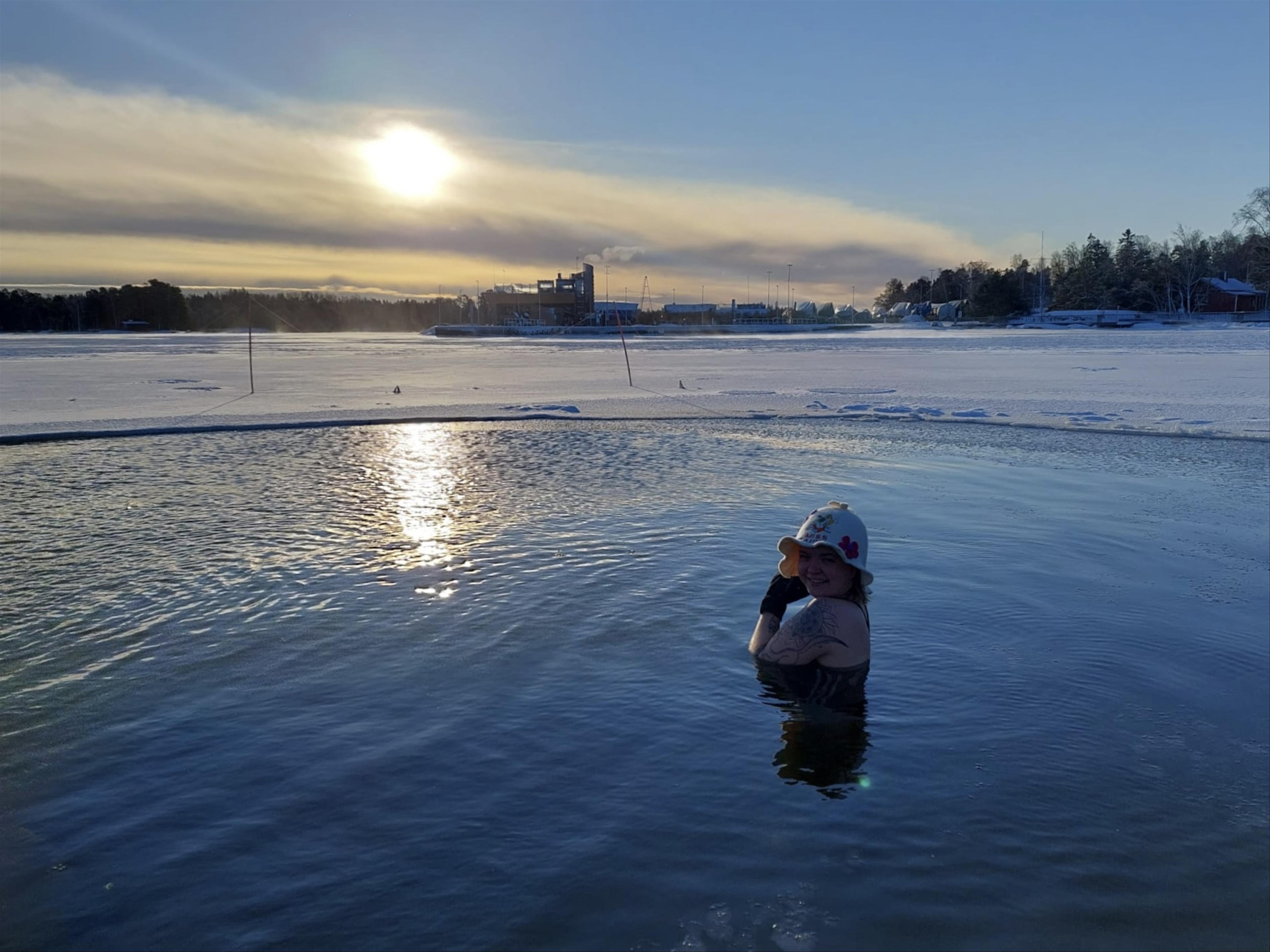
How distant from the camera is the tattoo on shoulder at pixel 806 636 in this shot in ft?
16.9

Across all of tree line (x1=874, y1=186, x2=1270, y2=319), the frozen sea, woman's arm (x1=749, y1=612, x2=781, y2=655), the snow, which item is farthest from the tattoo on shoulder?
tree line (x1=874, y1=186, x2=1270, y2=319)

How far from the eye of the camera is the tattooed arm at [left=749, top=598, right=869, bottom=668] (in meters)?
5.16

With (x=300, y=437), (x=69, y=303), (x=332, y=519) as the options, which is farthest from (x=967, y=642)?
(x=69, y=303)

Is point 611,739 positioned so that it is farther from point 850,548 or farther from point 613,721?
point 850,548

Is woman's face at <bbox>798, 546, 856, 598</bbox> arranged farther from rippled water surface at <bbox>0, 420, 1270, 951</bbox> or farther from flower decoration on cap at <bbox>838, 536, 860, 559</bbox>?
rippled water surface at <bbox>0, 420, 1270, 951</bbox>

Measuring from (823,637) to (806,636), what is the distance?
0.32ft

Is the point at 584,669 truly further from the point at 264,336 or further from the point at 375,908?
the point at 264,336

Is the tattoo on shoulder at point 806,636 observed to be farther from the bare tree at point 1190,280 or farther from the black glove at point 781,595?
the bare tree at point 1190,280

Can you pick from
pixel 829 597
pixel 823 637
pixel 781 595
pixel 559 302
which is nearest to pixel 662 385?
pixel 781 595

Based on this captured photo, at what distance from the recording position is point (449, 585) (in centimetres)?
711

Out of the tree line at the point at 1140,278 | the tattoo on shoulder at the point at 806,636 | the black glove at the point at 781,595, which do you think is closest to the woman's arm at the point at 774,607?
the black glove at the point at 781,595

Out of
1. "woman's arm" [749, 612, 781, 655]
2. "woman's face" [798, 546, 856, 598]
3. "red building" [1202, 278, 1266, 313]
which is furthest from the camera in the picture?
"red building" [1202, 278, 1266, 313]

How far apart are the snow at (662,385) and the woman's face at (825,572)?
1377 centimetres

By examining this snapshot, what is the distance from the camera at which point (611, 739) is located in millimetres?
4598
